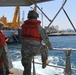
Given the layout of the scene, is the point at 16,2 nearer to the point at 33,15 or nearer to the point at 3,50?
the point at 3,50

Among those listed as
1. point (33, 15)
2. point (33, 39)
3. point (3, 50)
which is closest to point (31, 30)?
point (33, 39)

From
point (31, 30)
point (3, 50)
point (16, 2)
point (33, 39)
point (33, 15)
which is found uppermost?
point (16, 2)

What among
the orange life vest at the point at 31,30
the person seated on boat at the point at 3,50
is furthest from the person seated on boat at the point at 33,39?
the person seated on boat at the point at 3,50

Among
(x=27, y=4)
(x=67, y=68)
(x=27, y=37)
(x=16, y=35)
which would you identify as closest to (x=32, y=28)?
(x=27, y=37)

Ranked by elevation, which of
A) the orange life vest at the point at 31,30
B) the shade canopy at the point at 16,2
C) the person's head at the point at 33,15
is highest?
the shade canopy at the point at 16,2

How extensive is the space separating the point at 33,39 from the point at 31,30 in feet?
0.54

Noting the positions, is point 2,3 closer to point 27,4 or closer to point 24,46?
point 27,4

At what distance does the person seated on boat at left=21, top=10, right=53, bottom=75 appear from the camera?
4.91 metres

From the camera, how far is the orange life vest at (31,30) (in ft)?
16.1

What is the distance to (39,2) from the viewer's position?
5996 mm

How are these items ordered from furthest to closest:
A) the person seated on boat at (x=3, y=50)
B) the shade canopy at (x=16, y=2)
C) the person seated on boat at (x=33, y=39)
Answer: the shade canopy at (x=16, y=2), the person seated on boat at (x=3, y=50), the person seated on boat at (x=33, y=39)

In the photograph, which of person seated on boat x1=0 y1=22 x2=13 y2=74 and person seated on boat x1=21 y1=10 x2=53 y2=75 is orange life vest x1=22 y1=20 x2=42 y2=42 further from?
person seated on boat x1=0 y1=22 x2=13 y2=74

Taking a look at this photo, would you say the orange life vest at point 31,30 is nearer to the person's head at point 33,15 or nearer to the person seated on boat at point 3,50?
the person's head at point 33,15

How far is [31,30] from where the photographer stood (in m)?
4.92
